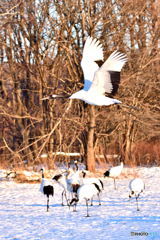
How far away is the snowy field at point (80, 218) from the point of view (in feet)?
28.0

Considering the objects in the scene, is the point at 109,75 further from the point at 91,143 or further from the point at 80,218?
the point at 91,143

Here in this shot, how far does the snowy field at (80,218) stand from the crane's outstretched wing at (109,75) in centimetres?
271

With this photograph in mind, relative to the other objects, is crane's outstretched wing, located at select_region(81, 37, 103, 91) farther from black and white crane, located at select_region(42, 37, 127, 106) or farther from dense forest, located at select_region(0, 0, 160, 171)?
dense forest, located at select_region(0, 0, 160, 171)

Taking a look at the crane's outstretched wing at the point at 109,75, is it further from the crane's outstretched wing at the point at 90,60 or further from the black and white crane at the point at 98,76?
the crane's outstretched wing at the point at 90,60

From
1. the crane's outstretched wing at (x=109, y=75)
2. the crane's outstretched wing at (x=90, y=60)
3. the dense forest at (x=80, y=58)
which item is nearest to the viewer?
the crane's outstretched wing at (x=109, y=75)

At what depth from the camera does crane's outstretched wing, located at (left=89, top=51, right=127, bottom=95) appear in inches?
471

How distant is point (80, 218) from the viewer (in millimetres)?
10305

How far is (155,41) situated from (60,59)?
3.80 meters

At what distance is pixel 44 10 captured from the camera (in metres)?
19.6

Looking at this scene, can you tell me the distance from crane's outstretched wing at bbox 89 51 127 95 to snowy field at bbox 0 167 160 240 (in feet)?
8.90

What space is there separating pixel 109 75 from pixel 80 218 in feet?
11.9

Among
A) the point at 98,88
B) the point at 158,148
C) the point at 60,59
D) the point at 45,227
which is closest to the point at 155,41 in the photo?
the point at 60,59

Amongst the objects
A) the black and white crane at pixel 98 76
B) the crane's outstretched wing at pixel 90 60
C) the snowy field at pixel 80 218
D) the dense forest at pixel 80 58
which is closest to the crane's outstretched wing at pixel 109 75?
the black and white crane at pixel 98 76

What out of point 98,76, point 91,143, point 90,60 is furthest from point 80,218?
point 91,143
